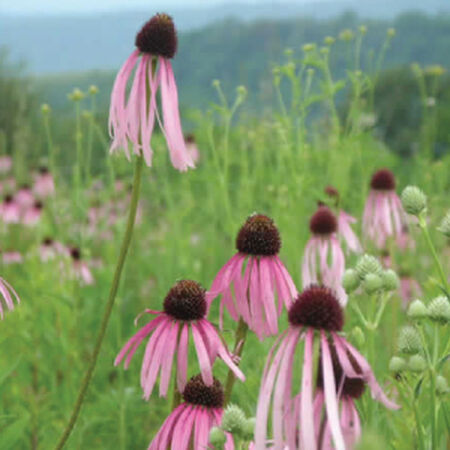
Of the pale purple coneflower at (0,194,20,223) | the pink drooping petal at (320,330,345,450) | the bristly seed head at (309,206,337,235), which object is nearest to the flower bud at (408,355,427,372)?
→ the pink drooping petal at (320,330,345,450)

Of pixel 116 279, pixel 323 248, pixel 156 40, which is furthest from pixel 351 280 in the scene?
pixel 323 248

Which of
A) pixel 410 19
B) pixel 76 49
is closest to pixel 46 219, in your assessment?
pixel 410 19

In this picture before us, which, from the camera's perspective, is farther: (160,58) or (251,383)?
(251,383)

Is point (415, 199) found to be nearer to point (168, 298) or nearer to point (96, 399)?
point (168, 298)

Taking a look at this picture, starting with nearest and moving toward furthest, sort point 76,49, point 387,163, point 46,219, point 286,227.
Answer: point 286,227
point 46,219
point 387,163
point 76,49

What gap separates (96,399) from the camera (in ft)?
6.23

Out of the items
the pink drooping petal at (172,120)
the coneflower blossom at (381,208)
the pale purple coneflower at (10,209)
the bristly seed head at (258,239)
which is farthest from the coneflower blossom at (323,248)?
the pale purple coneflower at (10,209)

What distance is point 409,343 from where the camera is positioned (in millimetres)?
655

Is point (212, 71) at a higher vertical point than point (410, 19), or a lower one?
lower

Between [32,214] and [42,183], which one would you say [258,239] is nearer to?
[32,214]

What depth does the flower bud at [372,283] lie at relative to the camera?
0.66m

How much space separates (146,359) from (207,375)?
3.2 inches

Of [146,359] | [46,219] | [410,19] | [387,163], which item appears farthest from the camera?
[410,19]

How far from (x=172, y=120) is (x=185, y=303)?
21 centimetres
